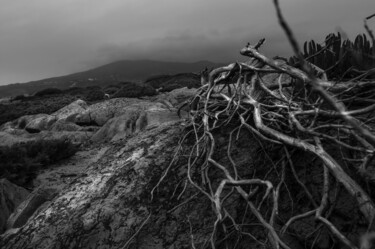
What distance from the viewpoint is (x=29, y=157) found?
32.6 ft

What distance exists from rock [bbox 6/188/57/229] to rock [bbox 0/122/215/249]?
6.11 ft

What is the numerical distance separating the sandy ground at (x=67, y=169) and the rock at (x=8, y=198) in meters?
0.94

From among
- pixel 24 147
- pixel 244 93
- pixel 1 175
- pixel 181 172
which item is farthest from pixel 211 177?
pixel 24 147

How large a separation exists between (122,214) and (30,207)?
9.19 ft

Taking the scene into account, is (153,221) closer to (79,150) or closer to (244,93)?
(244,93)

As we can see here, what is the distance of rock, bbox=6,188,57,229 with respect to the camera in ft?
15.7

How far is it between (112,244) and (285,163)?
125 centimetres

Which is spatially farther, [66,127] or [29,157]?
[66,127]

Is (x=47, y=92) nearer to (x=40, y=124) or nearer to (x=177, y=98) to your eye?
(x=40, y=124)

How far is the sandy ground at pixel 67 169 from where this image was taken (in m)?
8.52

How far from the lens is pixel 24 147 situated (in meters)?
10.5

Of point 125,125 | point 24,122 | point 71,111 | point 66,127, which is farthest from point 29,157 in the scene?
point 24,122

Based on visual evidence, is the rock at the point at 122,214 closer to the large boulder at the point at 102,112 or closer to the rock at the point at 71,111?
the large boulder at the point at 102,112

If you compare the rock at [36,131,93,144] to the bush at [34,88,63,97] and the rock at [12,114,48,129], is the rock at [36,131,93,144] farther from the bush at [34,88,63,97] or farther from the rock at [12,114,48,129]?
the bush at [34,88,63,97]
